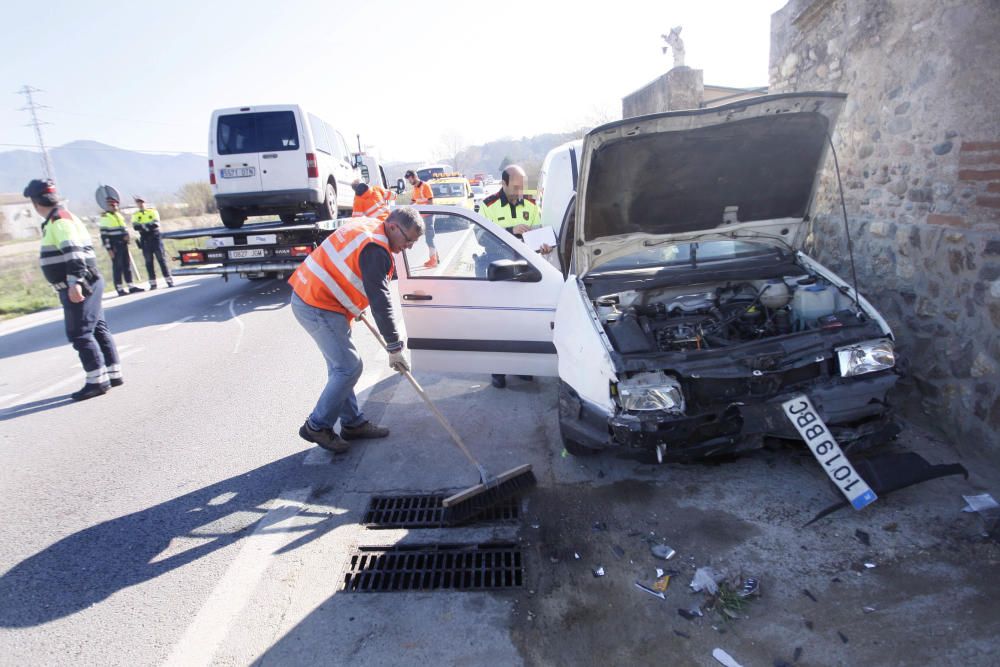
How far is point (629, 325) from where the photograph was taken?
3.34m

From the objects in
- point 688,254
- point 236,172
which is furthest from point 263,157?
point 688,254

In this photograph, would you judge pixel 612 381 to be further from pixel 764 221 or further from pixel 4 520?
pixel 4 520

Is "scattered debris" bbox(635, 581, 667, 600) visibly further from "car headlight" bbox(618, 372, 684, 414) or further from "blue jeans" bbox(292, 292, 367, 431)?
"blue jeans" bbox(292, 292, 367, 431)

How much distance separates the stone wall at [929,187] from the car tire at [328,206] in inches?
366

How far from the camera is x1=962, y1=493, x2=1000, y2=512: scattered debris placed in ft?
10.1

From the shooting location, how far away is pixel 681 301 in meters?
3.90

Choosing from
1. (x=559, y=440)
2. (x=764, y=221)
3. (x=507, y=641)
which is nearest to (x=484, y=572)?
(x=507, y=641)

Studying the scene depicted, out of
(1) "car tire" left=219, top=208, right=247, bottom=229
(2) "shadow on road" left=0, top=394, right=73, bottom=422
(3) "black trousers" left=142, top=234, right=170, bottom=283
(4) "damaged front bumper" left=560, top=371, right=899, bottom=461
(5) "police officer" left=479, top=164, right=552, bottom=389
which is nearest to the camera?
(4) "damaged front bumper" left=560, top=371, right=899, bottom=461

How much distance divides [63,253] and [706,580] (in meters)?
6.27

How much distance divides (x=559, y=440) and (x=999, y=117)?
3533mm

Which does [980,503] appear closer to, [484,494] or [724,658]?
[724,658]

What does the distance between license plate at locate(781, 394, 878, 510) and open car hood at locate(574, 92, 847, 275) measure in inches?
57.8

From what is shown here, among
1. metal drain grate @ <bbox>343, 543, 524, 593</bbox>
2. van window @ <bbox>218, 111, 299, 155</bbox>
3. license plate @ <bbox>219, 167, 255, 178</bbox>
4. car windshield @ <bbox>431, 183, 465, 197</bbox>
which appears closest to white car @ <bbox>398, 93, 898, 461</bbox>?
metal drain grate @ <bbox>343, 543, 524, 593</bbox>

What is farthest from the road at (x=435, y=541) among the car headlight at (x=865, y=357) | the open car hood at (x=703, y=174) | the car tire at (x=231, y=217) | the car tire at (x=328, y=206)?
the car tire at (x=328, y=206)
